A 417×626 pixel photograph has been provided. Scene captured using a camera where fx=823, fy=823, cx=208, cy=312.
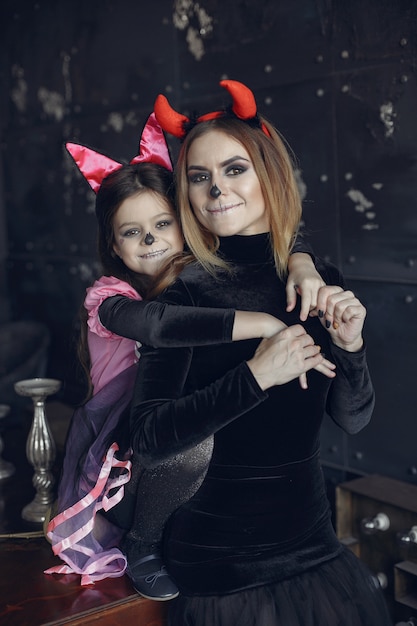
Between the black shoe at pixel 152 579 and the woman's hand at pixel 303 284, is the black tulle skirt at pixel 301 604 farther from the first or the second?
the woman's hand at pixel 303 284

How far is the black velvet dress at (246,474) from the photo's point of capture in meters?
1.80

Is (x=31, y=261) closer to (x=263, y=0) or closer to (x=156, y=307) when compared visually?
(x=263, y=0)

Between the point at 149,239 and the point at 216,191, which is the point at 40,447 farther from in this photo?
the point at 216,191

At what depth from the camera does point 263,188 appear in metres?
1.90

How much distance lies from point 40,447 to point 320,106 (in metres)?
1.54

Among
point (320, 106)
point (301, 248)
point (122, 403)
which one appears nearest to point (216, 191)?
point (301, 248)

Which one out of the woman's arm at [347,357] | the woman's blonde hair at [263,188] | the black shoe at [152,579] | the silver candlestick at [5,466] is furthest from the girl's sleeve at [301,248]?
the silver candlestick at [5,466]

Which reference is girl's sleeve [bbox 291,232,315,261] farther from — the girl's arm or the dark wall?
the dark wall

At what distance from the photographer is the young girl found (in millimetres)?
1958

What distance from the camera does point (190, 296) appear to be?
193cm

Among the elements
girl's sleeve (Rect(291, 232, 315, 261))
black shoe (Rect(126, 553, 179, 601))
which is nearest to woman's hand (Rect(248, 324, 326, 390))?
girl's sleeve (Rect(291, 232, 315, 261))

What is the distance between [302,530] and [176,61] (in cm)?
241

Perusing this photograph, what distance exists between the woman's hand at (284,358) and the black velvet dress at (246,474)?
3cm

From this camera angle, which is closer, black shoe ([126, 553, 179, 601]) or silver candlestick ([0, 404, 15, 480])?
black shoe ([126, 553, 179, 601])
